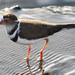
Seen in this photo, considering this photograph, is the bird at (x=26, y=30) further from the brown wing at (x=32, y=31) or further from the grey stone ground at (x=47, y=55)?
the grey stone ground at (x=47, y=55)

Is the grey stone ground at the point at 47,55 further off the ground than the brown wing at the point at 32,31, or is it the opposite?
the brown wing at the point at 32,31

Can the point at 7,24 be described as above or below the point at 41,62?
above

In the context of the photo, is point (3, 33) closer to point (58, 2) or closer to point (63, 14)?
point (63, 14)

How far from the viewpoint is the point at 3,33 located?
22.9ft

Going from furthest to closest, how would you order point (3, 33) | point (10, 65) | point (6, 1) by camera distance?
point (6, 1), point (3, 33), point (10, 65)

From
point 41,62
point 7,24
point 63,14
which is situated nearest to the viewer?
point 7,24

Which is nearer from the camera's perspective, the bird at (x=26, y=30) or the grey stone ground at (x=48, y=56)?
the bird at (x=26, y=30)

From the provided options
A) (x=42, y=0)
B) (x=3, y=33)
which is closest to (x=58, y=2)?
(x=42, y=0)

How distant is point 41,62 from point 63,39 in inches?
65.7

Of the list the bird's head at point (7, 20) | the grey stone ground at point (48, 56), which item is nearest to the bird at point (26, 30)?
the bird's head at point (7, 20)

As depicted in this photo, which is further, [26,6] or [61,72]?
[26,6]

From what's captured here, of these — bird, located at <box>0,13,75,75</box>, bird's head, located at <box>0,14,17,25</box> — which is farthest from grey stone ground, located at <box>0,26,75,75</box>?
bird's head, located at <box>0,14,17,25</box>

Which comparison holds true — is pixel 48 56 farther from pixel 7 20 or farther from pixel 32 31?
pixel 7 20

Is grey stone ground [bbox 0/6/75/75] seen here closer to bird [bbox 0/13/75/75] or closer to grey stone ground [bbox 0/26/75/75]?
grey stone ground [bbox 0/26/75/75]
